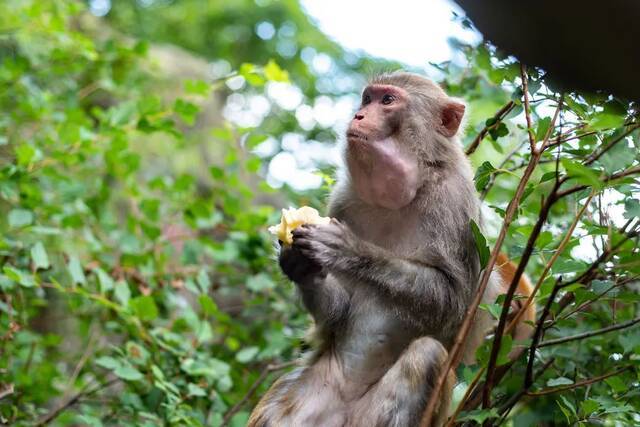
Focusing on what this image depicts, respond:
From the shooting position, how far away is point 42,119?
23.1 feet

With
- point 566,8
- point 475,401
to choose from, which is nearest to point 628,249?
point 475,401

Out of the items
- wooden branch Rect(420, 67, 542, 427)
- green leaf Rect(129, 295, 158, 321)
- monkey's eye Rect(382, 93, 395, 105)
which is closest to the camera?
wooden branch Rect(420, 67, 542, 427)

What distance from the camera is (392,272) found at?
4.39 meters

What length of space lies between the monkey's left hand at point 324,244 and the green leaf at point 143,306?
147 cm

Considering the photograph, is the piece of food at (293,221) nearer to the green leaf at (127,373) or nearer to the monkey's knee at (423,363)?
the monkey's knee at (423,363)

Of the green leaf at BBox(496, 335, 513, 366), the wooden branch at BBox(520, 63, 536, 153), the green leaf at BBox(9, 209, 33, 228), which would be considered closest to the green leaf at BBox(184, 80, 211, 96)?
the green leaf at BBox(9, 209, 33, 228)

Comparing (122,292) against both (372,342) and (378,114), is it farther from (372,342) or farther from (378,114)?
(378,114)

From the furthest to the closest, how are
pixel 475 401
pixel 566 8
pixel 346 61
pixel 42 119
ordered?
pixel 346 61 < pixel 42 119 < pixel 475 401 < pixel 566 8

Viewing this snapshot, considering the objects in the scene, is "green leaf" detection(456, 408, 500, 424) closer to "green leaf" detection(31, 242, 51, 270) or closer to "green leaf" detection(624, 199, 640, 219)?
"green leaf" detection(624, 199, 640, 219)

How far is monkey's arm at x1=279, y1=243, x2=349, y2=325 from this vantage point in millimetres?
4551

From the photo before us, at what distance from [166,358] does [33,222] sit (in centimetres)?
136

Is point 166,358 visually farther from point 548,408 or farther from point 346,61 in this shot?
point 346,61

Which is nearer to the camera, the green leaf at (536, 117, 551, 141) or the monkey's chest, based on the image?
the green leaf at (536, 117, 551, 141)

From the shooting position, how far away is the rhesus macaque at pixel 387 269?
4348 millimetres
